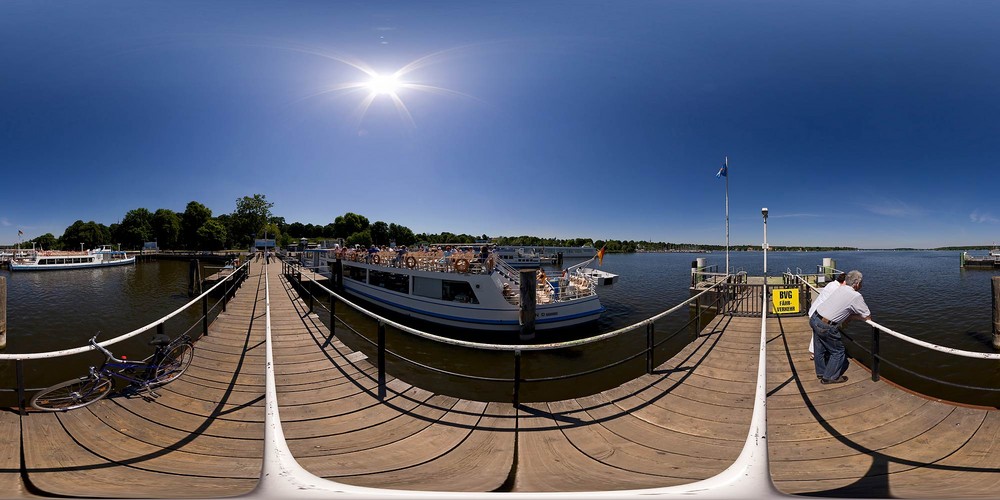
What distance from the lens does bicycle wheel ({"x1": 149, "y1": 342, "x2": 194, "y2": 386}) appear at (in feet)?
12.2

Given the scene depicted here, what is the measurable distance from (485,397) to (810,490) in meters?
5.31

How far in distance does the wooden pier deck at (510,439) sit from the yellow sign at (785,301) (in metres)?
4.29

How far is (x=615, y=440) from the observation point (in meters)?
2.53

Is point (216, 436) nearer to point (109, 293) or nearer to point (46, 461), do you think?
point (46, 461)

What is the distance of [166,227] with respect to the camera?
190 ft

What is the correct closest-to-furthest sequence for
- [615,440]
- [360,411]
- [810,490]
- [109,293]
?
[810,490] → [615,440] → [360,411] → [109,293]

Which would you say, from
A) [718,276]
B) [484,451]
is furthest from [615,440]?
[718,276]

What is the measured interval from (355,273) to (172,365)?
53.6 feet

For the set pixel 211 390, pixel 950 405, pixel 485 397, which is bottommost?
pixel 485 397

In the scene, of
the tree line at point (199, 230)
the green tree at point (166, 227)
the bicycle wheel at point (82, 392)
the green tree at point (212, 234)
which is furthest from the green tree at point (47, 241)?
the bicycle wheel at point (82, 392)

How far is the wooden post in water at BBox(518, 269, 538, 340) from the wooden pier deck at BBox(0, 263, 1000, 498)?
693 cm

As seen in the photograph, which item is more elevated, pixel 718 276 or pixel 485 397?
pixel 718 276

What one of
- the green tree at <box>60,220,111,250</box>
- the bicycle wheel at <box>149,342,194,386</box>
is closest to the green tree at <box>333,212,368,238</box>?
the green tree at <box>60,220,111,250</box>

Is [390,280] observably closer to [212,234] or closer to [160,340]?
[160,340]
